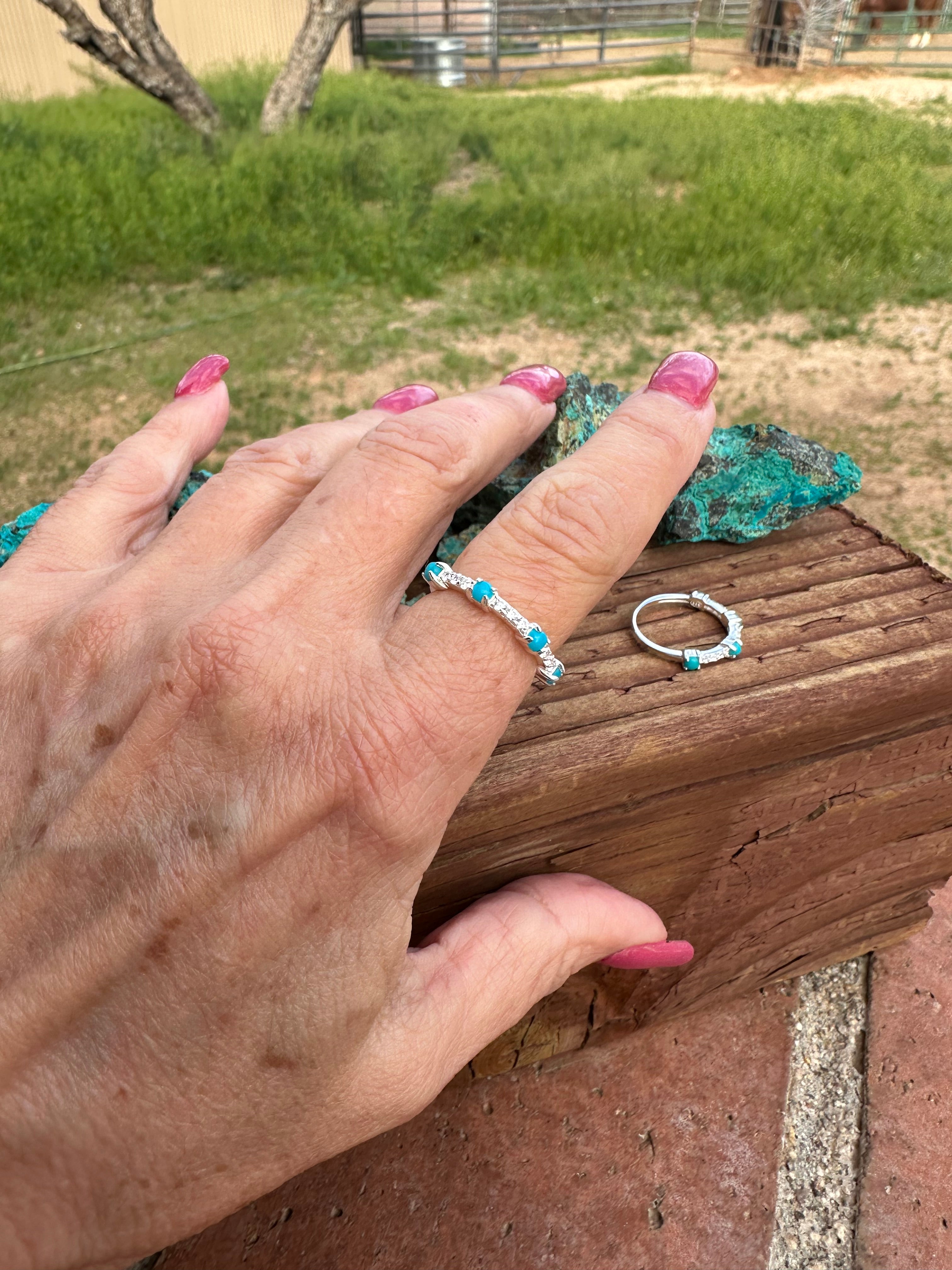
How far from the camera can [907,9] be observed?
47.1 ft

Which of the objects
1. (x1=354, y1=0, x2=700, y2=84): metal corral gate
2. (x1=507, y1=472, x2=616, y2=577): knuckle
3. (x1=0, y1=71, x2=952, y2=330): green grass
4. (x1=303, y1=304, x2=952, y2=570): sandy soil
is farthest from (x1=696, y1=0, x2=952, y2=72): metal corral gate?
(x1=507, y1=472, x2=616, y2=577): knuckle

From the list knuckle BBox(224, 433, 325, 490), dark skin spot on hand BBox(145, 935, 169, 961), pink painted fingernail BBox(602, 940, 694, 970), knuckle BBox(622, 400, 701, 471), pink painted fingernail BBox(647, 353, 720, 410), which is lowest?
pink painted fingernail BBox(602, 940, 694, 970)

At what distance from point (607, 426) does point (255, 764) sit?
1.59ft

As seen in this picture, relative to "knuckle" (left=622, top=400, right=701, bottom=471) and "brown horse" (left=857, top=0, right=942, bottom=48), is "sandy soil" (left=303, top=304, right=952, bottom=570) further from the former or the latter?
"brown horse" (left=857, top=0, right=942, bottom=48)

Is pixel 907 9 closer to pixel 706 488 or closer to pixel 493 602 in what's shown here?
pixel 706 488

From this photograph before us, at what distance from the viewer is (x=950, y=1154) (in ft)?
4.13

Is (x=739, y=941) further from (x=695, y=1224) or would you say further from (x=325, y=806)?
(x=325, y=806)

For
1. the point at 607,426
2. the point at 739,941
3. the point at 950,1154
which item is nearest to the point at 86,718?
the point at 607,426

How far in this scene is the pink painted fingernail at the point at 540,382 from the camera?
1.12m

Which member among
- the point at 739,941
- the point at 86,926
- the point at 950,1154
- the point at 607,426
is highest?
the point at 607,426

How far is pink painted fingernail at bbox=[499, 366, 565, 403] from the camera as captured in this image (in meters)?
1.12

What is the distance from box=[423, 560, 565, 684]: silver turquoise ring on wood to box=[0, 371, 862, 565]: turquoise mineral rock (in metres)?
0.38

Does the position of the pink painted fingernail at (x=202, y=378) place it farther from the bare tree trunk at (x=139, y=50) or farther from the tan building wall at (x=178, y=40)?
the tan building wall at (x=178, y=40)

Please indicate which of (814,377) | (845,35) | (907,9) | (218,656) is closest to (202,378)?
(218,656)
